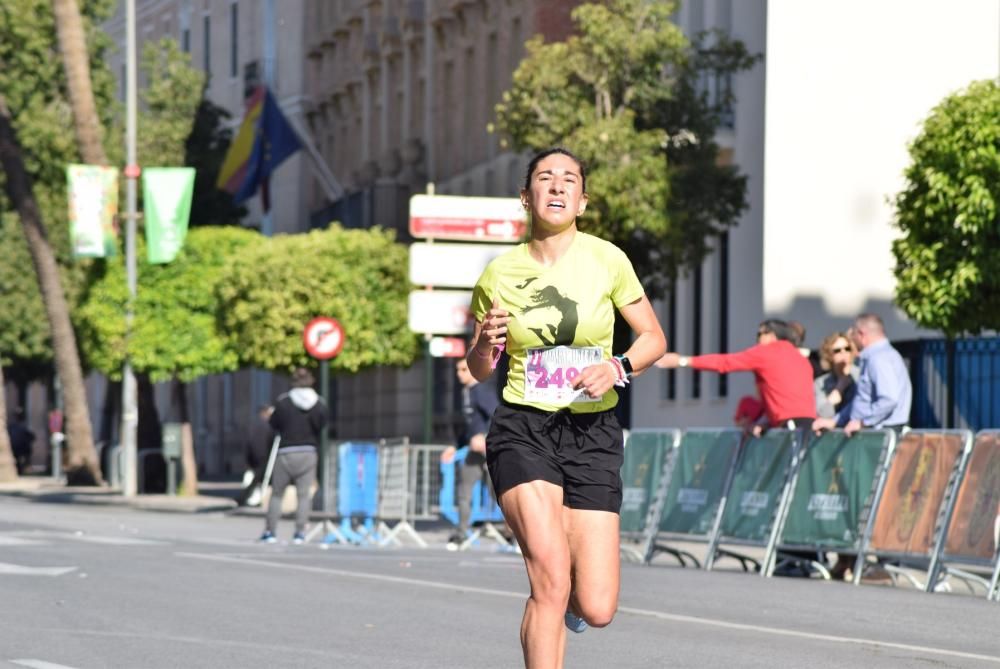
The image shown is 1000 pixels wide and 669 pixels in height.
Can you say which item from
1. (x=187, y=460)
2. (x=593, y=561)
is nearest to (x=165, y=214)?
(x=187, y=460)

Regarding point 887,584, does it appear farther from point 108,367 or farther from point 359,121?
point 359,121

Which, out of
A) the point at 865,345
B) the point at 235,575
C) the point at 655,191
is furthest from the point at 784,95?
the point at 235,575

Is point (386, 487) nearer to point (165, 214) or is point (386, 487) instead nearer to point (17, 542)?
point (17, 542)

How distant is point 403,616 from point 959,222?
11455 mm

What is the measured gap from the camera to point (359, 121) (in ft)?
177

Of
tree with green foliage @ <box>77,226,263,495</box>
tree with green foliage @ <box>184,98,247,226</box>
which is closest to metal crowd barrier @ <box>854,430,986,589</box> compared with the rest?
tree with green foliage @ <box>77,226,263,495</box>

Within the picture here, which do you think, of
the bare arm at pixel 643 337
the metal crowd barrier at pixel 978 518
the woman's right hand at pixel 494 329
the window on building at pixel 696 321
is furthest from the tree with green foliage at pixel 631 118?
the woman's right hand at pixel 494 329

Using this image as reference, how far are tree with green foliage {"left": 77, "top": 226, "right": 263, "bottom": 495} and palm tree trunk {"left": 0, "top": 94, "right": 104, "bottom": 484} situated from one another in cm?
285

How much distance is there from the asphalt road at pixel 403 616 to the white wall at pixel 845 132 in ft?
43.2

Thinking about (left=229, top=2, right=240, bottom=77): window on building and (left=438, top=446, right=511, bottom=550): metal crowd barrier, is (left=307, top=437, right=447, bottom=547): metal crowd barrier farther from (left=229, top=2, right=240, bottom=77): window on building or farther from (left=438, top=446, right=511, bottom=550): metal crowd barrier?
(left=229, top=2, right=240, bottom=77): window on building

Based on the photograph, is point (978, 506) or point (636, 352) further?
point (978, 506)

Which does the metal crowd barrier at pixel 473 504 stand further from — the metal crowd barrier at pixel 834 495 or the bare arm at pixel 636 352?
the bare arm at pixel 636 352

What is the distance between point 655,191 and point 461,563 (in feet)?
34.8

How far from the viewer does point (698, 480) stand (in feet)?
65.0
